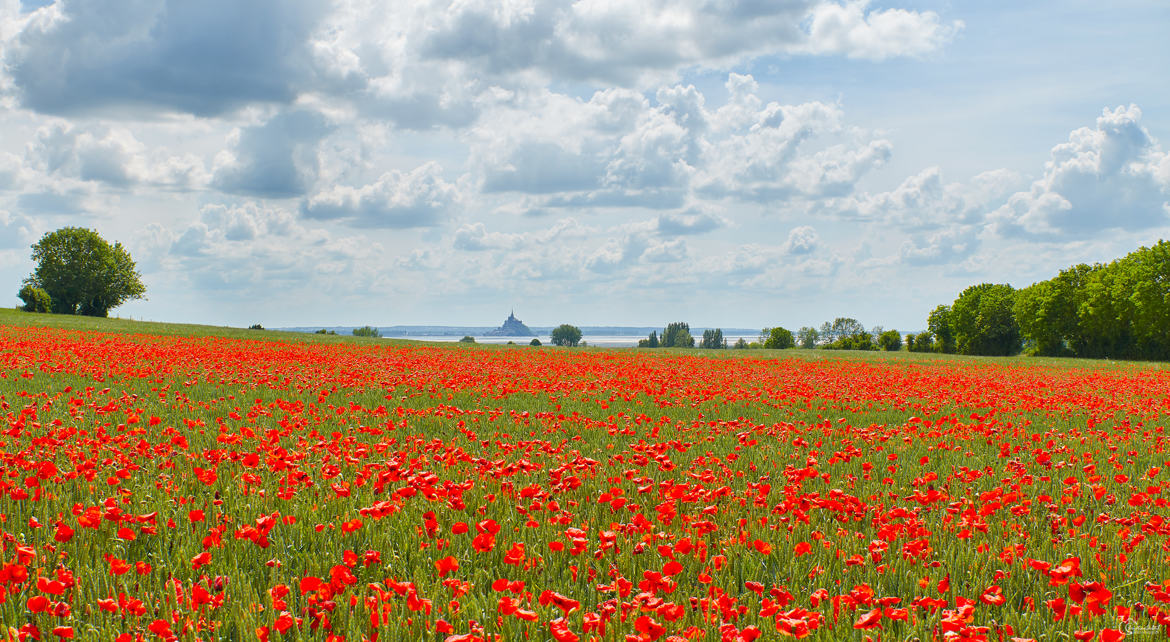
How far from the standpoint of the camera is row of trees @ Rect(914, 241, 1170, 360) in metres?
60.4

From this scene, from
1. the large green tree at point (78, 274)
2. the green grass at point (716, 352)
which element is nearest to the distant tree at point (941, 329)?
the green grass at point (716, 352)

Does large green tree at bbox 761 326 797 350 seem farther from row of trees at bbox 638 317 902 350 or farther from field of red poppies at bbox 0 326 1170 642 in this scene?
field of red poppies at bbox 0 326 1170 642

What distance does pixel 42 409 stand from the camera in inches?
398

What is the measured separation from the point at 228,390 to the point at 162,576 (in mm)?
9421

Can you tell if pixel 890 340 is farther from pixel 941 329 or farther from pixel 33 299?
pixel 33 299

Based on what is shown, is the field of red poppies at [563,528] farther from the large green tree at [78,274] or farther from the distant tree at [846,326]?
the distant tree at [846,326]

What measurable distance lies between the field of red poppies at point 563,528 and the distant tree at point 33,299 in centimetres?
9116

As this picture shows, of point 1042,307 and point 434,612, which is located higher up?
point 1042,307

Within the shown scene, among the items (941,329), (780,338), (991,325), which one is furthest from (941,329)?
(780,338)

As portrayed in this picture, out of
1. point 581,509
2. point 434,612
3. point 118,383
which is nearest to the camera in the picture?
point 434,612

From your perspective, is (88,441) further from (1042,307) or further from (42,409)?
(1042,307)

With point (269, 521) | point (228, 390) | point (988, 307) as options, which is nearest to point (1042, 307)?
point (988, 307)

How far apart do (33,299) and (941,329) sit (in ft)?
368

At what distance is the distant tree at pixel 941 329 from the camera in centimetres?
10075
